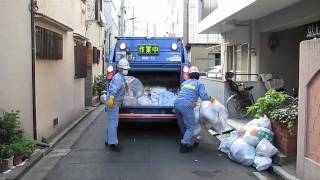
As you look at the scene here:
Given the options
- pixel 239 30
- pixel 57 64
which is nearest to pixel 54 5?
pixel 57 64

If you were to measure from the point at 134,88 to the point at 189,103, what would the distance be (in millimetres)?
2059

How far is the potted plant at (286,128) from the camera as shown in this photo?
7.77 meters

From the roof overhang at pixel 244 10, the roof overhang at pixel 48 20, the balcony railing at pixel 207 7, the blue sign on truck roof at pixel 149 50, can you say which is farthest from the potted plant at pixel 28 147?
the balcony railing at pixel 207 7

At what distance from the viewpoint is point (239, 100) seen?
13797 millimetres

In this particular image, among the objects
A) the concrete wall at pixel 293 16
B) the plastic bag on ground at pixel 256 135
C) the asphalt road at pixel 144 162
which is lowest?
the asphalt road at pixel 144 162

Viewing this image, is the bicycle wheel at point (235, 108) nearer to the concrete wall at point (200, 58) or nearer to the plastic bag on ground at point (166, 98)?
the plastic bag on ground at point (166, 98)

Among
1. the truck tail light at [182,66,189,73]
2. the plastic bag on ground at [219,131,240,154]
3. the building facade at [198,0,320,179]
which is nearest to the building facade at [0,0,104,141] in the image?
the truck tail light at [182,66,189,73]

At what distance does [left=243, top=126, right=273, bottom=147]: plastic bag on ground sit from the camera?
8.38 metres

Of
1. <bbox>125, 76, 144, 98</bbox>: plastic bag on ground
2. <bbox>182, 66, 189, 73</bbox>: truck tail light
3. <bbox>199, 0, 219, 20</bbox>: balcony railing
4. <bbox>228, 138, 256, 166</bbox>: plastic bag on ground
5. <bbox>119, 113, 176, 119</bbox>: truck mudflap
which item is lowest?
<bbox>228, 138, 256, 166</bbox>: plastic bag on ground

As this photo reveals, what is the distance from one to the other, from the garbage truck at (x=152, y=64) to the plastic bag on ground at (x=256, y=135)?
2.71 m

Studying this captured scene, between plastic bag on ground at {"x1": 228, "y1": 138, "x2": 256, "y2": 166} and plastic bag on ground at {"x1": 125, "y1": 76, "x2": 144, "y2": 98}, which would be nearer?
plastic bag on ground at {"x1": 228, "y1": 138, "x2": 256, "y2": 166}

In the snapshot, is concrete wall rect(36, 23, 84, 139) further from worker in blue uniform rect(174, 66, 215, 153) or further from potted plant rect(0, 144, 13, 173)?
worker in blue uniform rect(174, 66, 215, 153)

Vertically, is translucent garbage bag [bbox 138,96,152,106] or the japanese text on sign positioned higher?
the japanese text on sign

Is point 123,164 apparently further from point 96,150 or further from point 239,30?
point 239,30
